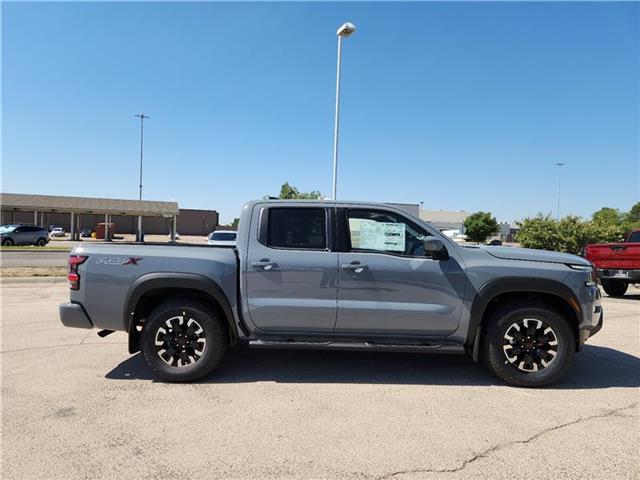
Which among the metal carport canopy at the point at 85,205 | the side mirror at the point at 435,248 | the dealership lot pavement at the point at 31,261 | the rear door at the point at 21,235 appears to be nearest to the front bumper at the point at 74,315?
the side mirror at the point at 435,248

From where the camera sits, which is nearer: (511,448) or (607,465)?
(607,465)

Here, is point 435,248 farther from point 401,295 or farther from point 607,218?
point 607,218

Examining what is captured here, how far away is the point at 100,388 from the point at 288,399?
1879 mm

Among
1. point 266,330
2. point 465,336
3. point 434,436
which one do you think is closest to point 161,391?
point 266,330

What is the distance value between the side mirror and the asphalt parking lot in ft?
4.37

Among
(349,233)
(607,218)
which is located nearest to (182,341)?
(349,233)

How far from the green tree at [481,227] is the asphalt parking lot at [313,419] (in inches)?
2477

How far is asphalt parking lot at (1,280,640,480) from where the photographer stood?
3039 millimetres

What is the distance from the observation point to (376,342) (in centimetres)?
457

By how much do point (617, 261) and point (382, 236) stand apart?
9548 mm

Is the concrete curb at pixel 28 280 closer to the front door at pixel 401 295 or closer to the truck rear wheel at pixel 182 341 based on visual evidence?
the truck rear wheel at pixel 182 341

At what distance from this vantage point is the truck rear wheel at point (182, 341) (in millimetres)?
4547

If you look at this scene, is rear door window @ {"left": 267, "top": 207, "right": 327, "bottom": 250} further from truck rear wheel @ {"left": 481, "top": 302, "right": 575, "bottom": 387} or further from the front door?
truck rear wheel @ {"left": 481, "top": 302, "right": 575, "bottom": 387}

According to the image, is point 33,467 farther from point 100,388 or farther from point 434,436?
point 434,436
